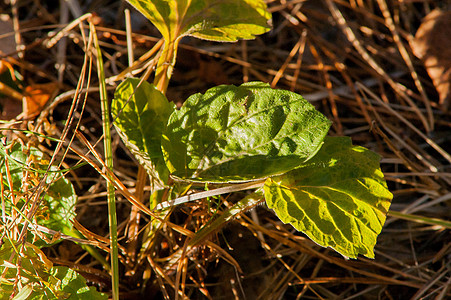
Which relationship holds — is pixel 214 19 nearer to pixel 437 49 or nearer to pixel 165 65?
pixel 165 65

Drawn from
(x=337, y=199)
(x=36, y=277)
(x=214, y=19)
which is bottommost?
(x=36, y=277)

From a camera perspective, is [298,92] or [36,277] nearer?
[36,277]

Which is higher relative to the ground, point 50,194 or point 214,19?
point 214,19

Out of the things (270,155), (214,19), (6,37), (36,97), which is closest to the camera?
(270,155)

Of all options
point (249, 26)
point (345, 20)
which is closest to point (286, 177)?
point (249, 26)

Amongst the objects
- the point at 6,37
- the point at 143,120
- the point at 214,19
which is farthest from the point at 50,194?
the point at 6,37

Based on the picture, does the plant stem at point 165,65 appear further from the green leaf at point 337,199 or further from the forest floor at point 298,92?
the green leaf at point 337,199

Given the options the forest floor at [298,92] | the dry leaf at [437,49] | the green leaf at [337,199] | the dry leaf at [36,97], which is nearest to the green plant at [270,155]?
the green leaf at [337,199]

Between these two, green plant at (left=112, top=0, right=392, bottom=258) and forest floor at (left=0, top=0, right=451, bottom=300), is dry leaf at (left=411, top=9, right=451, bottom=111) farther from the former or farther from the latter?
green plant at (left=112, top=0, right=392, bottom=258)

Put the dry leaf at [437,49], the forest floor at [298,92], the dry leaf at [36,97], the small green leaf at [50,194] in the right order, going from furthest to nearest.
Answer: the dry leaf at [437,49] < the dry leaf at [36,97] < the forest floor at [298,92] < the small green leaf at [50,194]
